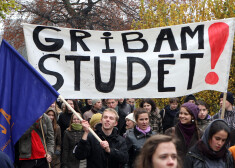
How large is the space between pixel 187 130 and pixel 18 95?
225 cm

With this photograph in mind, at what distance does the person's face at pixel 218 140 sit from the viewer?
14.8 ft

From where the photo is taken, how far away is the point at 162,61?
616 cm

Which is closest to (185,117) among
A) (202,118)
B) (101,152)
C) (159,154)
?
(101,152)

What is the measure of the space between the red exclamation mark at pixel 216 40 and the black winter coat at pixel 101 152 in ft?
5.00

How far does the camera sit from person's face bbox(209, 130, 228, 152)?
450cm

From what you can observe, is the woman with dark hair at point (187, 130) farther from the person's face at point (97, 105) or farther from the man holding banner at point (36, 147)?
the person's face at point (97, 105)

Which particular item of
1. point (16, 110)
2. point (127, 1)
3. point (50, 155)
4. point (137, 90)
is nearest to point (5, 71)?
point (16, 110)

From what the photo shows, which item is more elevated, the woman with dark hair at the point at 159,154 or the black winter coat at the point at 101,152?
the woman with dark hair at the point at 159,154

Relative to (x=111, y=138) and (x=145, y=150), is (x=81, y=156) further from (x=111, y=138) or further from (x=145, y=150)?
(x=145, y=150)

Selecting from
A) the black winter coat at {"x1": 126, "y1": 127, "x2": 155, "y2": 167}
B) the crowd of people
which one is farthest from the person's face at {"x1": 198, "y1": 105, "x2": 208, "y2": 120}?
the black winter coat at {"x1": 126, "y1": 127, "x2": 155, "y2": 167}

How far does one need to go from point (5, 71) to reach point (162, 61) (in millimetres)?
2125

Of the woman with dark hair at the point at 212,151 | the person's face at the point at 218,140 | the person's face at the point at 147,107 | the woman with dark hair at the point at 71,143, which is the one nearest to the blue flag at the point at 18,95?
the woman with dark hair at the point at 212,151

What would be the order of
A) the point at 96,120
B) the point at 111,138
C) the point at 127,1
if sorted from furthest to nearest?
the point at 127,1 < the point at 96,120 < the point at 111,138

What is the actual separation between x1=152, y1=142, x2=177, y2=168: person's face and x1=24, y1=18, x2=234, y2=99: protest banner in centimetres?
278
